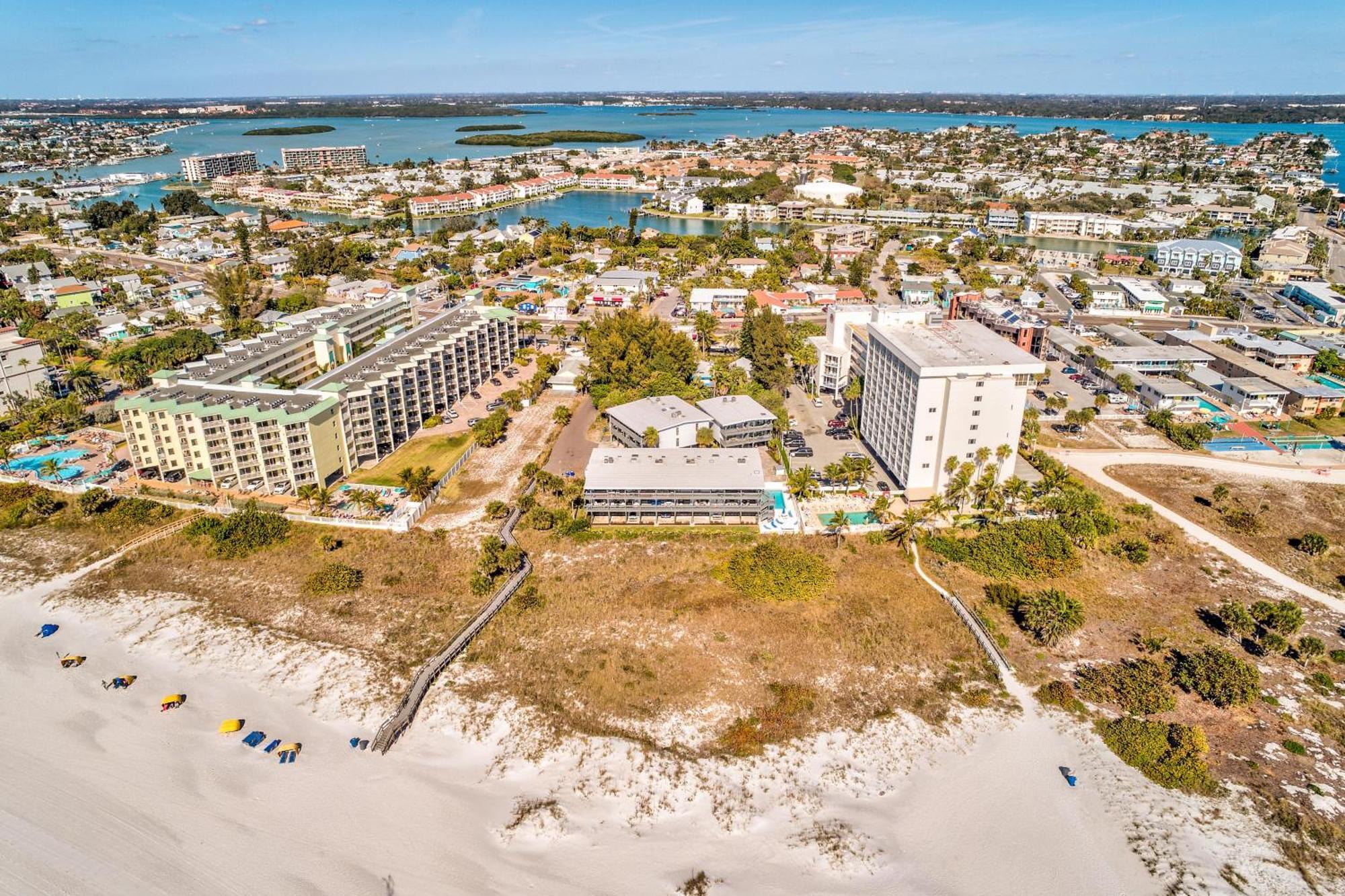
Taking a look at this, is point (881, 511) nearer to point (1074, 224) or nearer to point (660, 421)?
point (660, 421)

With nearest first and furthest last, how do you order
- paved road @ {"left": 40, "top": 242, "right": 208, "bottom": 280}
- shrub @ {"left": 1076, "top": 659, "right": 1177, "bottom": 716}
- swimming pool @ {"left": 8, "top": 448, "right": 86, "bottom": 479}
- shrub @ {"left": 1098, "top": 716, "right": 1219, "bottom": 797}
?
shrub @ {"left": 1098, "top": 716, "right": 1219, "bottom": 797}
shrub @ {"left": 1076, "top": 659, "right": 1177, "bottom": 716}
swimming pool @ {"left": 8, "top": 448, "right": 86, "bottom": 479}
paved road @ {"left": 40, "top": 242, "right": 208, "bottom": 280}

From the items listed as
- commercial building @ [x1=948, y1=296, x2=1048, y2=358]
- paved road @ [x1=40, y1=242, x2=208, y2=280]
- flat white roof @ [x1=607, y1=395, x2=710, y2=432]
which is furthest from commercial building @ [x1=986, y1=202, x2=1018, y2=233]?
paved road @ [x1=40, y1=242, x2=208, y2=280]

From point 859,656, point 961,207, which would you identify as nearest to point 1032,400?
point 859,656

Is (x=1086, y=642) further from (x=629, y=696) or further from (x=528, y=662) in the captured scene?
(x=528, y=662)

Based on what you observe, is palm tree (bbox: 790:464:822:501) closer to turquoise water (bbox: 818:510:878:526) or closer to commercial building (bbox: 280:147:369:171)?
turquoise water (bbox: 818:510:878:526)

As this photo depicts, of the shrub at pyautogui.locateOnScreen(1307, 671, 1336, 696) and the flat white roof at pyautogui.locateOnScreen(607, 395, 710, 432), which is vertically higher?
the flat white roof at pyautogui.locateOnScreen(607, 395, 710, 432)

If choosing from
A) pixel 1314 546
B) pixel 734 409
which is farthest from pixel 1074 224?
pixel 734 409
